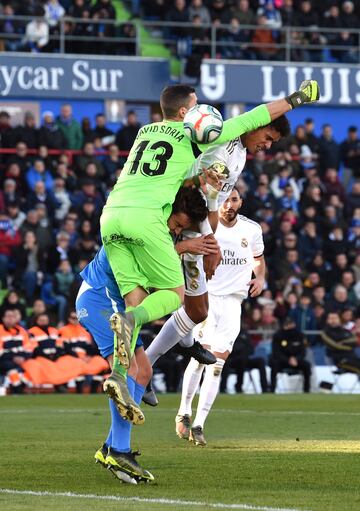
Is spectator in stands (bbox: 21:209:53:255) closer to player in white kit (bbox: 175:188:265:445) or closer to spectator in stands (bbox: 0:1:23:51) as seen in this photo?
spectator in stands (bbox: 0:1:23:51)

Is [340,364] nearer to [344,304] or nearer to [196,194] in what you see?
[344,304]

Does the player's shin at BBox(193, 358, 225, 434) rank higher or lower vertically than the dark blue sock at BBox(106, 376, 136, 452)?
lower

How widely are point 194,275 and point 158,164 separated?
1287 mm

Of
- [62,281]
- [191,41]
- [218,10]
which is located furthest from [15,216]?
[218,10]

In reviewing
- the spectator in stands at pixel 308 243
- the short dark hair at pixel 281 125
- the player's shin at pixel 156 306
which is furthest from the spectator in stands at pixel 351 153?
the player's shin at pixel 156 306

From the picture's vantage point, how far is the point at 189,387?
12602 millimetres

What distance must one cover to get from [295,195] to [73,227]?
208 inches

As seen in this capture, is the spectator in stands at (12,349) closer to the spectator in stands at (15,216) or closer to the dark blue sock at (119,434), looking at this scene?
the spectator in stands at (15,216)

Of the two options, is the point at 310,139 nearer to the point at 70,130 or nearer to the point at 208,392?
the point at 70,130

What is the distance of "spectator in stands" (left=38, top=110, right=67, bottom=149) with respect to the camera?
26.0 metres

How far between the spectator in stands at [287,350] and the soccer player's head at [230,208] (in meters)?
9.52

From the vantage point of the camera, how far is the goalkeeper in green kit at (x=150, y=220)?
28.6 ft

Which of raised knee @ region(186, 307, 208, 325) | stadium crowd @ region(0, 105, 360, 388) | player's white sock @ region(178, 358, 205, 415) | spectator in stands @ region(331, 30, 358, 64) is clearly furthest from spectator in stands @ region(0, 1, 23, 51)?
raised knee @ region(186, 307, 208, 325)

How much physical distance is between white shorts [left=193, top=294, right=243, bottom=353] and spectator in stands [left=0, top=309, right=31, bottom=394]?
8.32 metres
